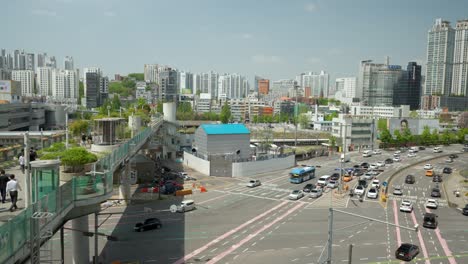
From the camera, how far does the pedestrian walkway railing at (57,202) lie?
8.53 m

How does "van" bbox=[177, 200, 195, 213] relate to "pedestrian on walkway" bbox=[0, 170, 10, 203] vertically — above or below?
below

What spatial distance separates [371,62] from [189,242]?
176481 millimetres

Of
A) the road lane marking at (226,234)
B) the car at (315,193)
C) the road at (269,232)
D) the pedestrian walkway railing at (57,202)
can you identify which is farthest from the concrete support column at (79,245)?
the car at (315,193)

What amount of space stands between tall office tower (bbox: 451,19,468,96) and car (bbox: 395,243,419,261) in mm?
197116

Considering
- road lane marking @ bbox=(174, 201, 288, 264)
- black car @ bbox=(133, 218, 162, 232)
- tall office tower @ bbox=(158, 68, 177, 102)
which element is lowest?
road lane marking @ bbox=(174, 201, 288, 264)

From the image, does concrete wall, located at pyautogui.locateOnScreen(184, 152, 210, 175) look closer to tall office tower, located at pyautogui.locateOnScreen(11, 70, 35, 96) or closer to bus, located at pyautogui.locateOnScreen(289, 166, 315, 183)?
bus, located at pyautogui.locateOnScreen(289, 166, 315, 183)

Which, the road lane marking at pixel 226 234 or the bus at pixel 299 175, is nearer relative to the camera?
the road lane marking at pixel 226 234

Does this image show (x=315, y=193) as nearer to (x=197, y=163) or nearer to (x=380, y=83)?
(x=197, y=163)

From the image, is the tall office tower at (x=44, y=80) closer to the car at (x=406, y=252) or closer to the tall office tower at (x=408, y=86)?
the tall office tower at (x=408, y=86)

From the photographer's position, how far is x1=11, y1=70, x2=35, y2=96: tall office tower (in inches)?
6565

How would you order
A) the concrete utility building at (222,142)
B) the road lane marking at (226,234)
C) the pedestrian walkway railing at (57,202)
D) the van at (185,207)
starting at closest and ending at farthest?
the pedestrian walkway railing at (57,202) < the road lane marking at (226,234) < the van at (185,207) < the concrete utility building at (222,142)

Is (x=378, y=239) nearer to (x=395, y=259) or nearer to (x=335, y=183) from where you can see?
(x=395, y=259)

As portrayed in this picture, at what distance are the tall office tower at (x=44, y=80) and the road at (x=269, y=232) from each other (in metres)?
161

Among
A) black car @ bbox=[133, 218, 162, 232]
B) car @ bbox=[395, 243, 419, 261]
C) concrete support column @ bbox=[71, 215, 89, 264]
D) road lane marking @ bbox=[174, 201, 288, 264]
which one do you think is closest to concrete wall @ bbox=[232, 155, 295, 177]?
road lane marking @ bbox=[174, 201, 288, 264]
